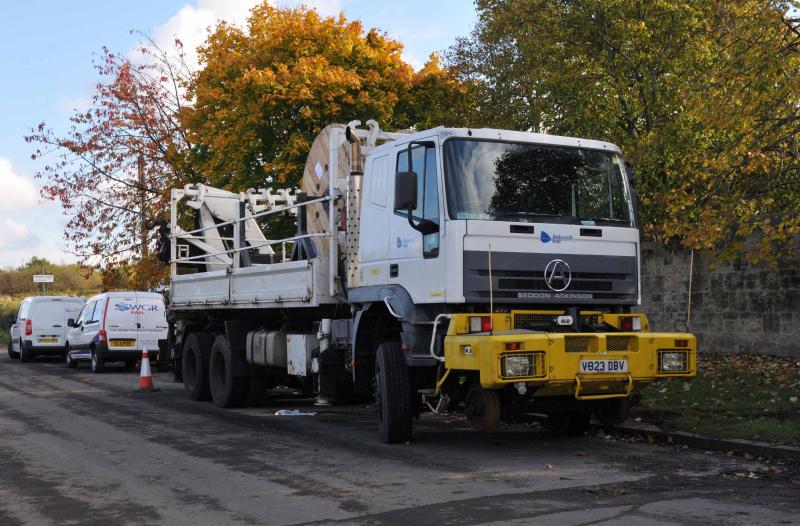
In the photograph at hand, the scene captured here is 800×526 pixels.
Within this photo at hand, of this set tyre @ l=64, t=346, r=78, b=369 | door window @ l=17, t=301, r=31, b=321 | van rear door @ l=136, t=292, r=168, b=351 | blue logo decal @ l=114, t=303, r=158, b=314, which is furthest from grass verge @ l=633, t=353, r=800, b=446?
door window @ l=17, t=301, r=31, b=321

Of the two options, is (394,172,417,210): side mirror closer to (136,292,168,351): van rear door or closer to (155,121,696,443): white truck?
(155,121,696,443): white truck

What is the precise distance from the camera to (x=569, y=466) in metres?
8.46

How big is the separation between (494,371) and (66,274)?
71.0 metres

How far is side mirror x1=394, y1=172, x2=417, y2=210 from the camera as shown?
8.92m

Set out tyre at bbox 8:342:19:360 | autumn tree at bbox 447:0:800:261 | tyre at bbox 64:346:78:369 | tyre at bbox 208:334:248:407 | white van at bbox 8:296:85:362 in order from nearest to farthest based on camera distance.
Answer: autumn tree at bbox 447:0:800:261 < tyre at bbox 208:334:248:407 < tyre at bbox 64:346:78:369 < white van at bbox 8:296:85:362 < tyre at bbox 8:342:19:360

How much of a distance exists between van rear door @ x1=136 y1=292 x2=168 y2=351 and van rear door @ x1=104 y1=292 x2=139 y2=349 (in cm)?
14

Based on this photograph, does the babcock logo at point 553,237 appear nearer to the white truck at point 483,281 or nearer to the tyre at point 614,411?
the white truck at point 483,281

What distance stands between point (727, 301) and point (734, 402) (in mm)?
6261

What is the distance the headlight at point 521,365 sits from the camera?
8180 mm

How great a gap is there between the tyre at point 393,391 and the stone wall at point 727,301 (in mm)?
8673

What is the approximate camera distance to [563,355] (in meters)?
8.39

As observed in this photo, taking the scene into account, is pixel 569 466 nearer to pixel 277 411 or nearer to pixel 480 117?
pixel 277 411

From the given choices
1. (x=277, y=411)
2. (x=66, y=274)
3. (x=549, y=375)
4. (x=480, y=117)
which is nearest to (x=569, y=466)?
(x=549, y=375)

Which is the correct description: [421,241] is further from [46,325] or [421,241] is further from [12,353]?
[12,353]
